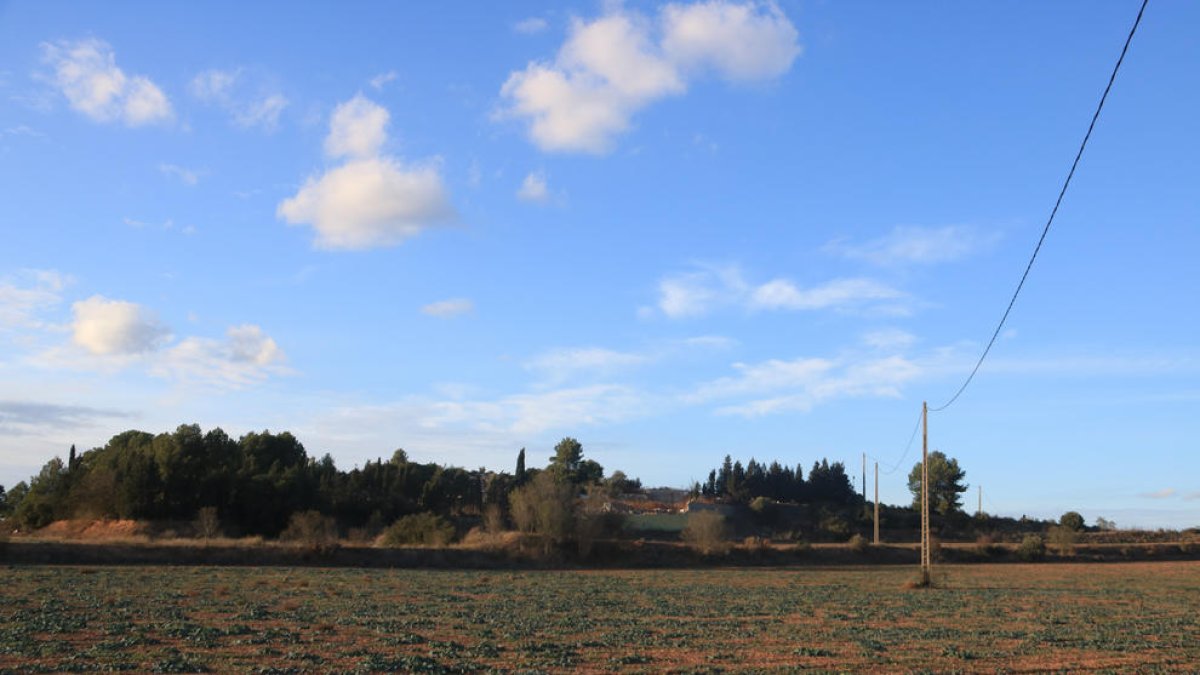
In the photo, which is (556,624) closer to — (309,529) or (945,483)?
(309,529)

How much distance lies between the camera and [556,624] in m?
26.1

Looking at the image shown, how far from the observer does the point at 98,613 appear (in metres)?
25.0

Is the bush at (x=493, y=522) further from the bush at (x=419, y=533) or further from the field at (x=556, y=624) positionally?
the field at (x=556, y=624)

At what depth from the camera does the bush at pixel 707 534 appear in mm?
73562

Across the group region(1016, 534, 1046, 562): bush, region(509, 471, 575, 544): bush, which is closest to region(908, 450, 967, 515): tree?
region(1016, 534, 1046, 562): bush

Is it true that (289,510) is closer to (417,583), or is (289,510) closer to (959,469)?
(417,583)

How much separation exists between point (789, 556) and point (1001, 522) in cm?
6802

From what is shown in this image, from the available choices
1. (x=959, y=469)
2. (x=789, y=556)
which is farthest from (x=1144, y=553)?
(x=959, y=469)

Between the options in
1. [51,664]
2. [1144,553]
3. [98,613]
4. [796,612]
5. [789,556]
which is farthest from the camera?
[1144,553]

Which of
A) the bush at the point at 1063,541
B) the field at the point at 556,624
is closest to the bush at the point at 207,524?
the field at the point at 556,624

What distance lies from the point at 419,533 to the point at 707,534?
22935 millimetres

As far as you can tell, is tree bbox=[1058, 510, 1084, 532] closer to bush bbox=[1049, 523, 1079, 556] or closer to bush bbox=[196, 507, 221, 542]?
bush bbox=[1049, 523, 1079, 556]

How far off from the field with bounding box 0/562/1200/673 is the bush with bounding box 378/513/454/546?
22771mm

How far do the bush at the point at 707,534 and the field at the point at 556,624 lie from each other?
86.4ft
